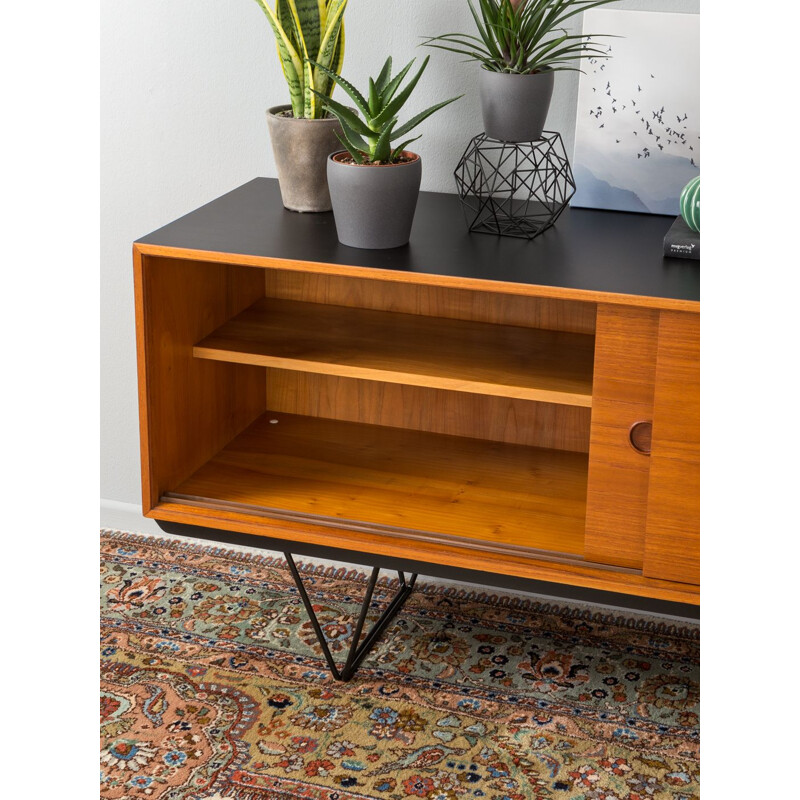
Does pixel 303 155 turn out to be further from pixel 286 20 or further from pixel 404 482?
pixel 404 482

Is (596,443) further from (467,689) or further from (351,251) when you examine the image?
(467,689)

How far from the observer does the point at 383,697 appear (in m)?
1.81

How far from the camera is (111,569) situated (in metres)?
2.24

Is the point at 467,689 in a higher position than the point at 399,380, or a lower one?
lower

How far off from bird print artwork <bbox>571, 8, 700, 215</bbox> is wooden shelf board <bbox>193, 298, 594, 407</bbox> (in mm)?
270

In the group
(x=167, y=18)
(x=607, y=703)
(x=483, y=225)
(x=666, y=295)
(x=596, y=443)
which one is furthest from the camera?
(x=167, y=18)

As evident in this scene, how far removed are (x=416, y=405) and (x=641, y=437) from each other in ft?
1.99

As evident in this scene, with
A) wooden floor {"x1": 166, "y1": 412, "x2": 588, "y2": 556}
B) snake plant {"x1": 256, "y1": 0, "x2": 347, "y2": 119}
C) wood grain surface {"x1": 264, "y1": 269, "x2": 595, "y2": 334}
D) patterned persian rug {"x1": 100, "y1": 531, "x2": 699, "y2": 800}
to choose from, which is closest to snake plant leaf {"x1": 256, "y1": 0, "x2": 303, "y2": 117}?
snake plant {"x1": 256, "y1": 0, "x2": 347, "y2": 119}

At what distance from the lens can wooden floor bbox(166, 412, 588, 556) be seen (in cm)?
158

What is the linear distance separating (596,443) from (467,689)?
25.4 inches

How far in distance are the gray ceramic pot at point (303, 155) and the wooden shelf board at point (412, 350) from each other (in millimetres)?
220
